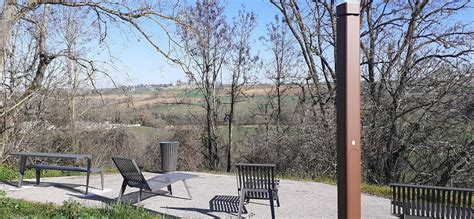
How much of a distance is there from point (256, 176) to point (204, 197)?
2.37 meters

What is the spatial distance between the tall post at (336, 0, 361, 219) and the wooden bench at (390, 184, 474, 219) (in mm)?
2556

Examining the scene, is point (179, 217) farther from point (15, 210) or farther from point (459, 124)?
point (459, 124)

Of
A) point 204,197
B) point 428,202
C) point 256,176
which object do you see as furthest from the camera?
point 204,197

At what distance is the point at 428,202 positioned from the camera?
209 inches

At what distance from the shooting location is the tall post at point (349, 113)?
2961 mm

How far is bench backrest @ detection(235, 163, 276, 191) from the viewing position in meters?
6.41

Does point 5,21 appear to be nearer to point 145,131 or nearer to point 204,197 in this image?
point 204,197

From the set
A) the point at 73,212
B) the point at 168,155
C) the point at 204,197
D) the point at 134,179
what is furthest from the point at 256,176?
the point at 168,155

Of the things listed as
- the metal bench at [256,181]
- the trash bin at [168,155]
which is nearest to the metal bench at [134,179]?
the metal bench at [256,181]

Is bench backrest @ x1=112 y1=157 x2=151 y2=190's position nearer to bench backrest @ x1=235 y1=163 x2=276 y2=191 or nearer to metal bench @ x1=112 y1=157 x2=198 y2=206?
metal bench @ x1=112 y1=157 x2=198 y2=206

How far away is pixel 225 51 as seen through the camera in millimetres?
26891

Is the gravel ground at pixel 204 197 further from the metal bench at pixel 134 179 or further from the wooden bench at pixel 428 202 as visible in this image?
the wooden bench at pixel 428 202

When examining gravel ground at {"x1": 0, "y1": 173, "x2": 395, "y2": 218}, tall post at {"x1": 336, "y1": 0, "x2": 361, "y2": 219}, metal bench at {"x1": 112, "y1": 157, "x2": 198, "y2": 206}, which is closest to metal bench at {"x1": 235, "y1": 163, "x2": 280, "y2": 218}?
gravel ground at {"x1": 0, "y1": 173, "x2": 395, "y2": 218}

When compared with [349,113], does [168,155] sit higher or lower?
lower
